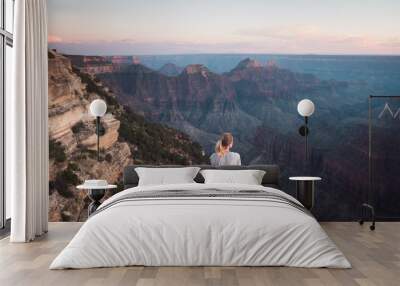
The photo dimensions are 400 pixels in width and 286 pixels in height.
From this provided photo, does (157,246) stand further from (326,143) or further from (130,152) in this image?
(326,143)

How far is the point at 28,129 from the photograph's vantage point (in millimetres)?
6824

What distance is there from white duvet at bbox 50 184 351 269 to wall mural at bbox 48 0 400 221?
367cm

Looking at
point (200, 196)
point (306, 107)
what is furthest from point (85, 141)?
point (200, 196)

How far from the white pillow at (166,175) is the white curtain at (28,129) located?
123 centimetres

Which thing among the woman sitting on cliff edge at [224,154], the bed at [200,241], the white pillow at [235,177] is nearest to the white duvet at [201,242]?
the bed at [200,241]

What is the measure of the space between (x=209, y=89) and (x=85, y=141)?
6.40 feet

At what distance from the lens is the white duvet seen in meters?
5.25

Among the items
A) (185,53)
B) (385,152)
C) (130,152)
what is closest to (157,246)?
(130,152)

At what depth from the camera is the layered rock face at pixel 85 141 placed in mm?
Answer: 8930

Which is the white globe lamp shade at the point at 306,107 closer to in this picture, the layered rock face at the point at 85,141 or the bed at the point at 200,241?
the layered rock face at the point at 85,141

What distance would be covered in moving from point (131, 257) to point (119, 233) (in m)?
0.23

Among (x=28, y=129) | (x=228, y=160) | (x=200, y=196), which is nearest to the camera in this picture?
(x=200, y=196)

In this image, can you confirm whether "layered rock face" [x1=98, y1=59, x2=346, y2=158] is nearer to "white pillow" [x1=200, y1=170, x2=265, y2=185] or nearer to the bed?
"white pillow" [x1=200, y1=170, x2=265, y2=185]

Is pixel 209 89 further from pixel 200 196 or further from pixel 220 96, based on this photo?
pixel 200 196
